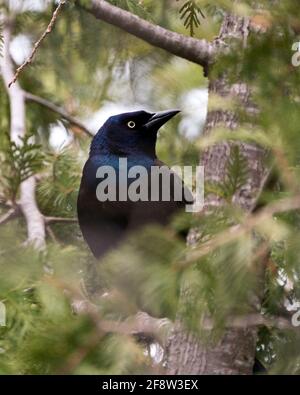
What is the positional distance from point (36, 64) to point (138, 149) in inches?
29.6

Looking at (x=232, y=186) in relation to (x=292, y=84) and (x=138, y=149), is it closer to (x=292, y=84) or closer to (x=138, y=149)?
(x=292, y=84)

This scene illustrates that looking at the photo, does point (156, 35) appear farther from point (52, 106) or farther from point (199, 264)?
point (199, 264)

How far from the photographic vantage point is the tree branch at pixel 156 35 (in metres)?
3.32

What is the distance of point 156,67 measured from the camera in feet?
17.5

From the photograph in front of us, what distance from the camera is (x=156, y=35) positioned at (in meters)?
3.34

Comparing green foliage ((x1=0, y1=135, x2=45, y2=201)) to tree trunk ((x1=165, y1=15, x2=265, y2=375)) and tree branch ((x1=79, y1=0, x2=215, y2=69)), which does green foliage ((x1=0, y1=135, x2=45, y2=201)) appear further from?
tree trunk ((x1=165, y1=15, x2=265, y2=375))

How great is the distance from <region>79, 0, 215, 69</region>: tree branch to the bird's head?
1.16m

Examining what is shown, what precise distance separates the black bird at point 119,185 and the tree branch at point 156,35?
96cm

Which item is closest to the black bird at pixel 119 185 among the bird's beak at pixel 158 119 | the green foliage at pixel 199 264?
the bird's beak at pixel 158 119

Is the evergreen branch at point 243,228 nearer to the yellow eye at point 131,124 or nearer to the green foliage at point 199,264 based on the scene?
the green foliage at point 199,264

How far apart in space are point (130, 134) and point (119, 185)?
37cm

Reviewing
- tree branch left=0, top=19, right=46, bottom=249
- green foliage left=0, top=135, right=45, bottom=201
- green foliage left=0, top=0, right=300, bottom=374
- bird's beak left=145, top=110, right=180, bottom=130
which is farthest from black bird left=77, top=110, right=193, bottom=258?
green foliage left=0, top=0, right=300, bottom=374

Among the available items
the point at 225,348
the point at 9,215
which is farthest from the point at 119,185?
the point at 225,348
